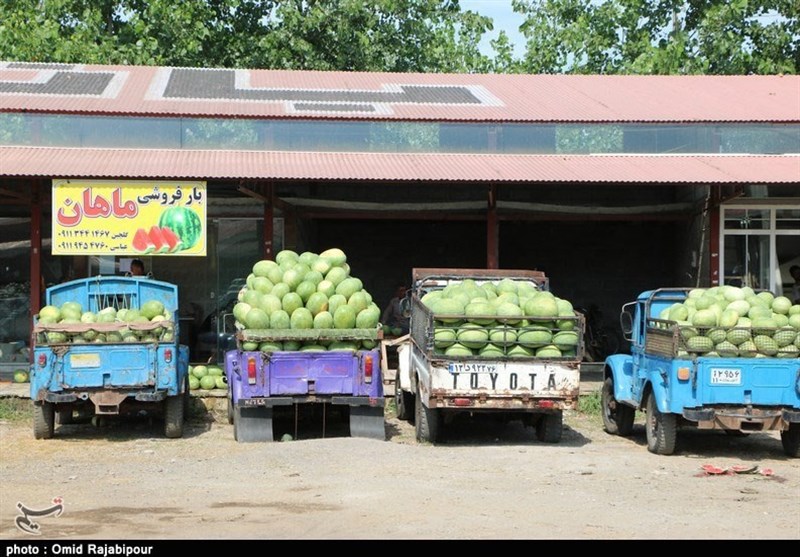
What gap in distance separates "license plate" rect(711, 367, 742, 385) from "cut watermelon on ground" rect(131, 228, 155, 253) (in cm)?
808

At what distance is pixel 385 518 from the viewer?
315 inches

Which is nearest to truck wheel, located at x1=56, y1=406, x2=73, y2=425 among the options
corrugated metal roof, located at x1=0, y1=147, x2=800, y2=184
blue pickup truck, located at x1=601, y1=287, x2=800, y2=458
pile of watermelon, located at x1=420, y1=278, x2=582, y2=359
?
corrugated metal roof, located at x1=0, y1=147, x2=800, y2=184

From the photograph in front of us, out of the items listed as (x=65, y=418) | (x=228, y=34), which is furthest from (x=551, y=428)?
(x=228, y=34)

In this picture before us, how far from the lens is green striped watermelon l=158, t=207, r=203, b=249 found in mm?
15883

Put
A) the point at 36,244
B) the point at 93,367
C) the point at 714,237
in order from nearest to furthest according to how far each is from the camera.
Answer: the point at 93,367
the point at 36,244
the point at 714,237

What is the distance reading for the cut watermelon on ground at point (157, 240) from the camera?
625 inches

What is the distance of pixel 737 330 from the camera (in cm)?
1164

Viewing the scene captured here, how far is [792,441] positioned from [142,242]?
8.93m

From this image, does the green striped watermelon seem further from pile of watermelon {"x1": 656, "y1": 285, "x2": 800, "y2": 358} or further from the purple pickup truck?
pile of watermelon {"x1": 656, "y1": 285, "x2": 800, "y2": 358}

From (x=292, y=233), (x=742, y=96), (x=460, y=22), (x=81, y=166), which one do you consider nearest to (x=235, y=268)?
(x=292, y=233)

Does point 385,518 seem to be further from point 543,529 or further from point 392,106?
point 392,106

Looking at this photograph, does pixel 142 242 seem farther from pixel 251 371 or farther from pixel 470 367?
pixel 470 367

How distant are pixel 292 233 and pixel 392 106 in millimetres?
2805

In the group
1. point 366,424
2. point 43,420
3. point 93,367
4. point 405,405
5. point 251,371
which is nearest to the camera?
point 251,371
